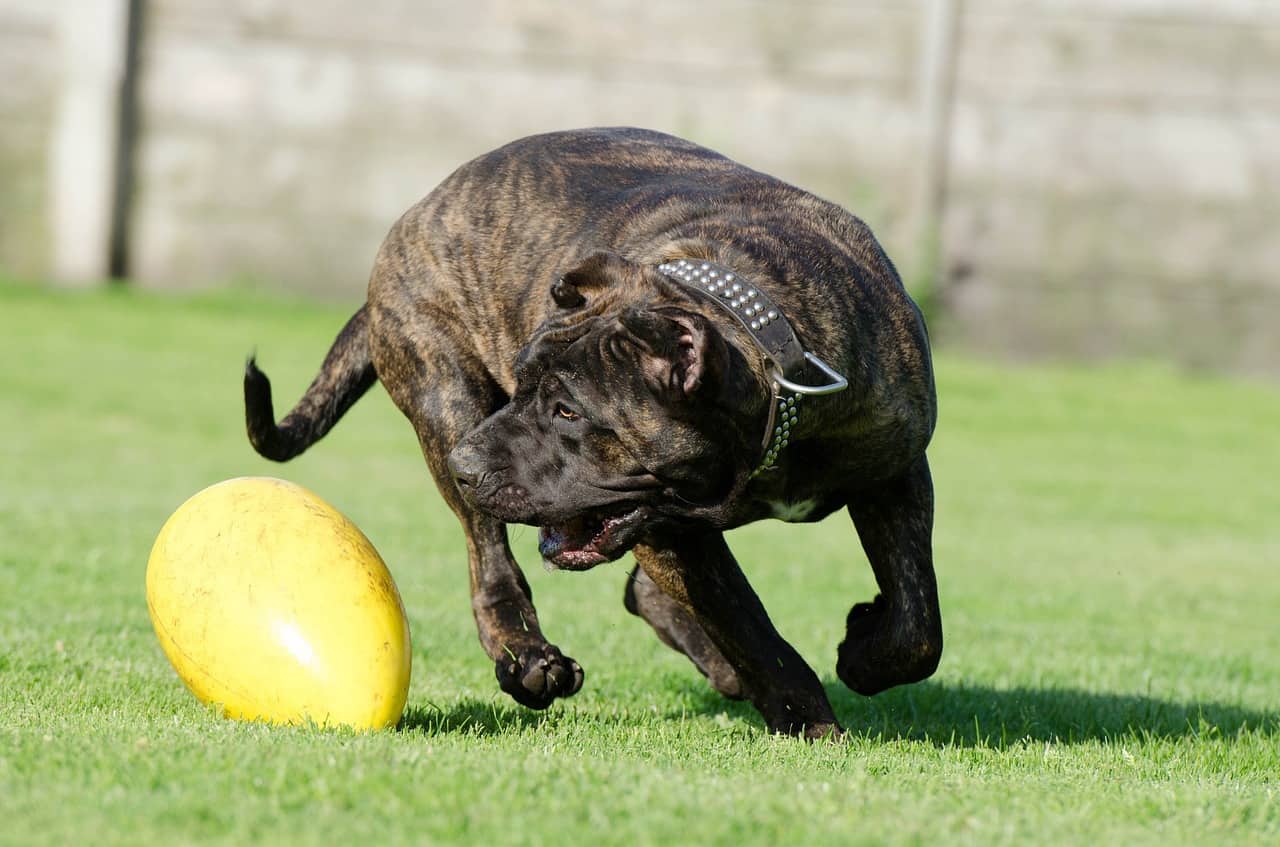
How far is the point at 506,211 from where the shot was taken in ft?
17.3

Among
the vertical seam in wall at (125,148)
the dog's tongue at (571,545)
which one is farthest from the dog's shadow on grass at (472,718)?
the vertical seam in wall at (125,148)

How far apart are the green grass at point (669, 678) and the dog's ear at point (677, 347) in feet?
2.91

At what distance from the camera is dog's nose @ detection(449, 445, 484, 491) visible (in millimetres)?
4336

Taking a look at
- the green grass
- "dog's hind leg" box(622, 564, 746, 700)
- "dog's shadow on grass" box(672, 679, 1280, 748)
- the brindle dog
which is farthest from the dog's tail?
"dog's shadow on grass" box(672, 679, 1280, 748)

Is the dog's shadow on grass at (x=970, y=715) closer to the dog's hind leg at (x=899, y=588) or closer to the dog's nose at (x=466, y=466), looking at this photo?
the dog's hind leg at (x=899, y=588)

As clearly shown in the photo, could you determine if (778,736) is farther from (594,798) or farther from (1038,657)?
(1038,657)

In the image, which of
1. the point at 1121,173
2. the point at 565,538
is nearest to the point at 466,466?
the point at 565,538

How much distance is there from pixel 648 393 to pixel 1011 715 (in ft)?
5.94

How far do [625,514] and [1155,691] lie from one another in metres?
2.35

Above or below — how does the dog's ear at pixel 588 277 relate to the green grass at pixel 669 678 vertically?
above

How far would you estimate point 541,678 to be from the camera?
4586 millimetres

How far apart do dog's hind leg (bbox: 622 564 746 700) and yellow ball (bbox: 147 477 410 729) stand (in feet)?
4.24

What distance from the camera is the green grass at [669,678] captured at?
3.22 m

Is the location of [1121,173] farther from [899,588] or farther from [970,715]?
[899,588]
